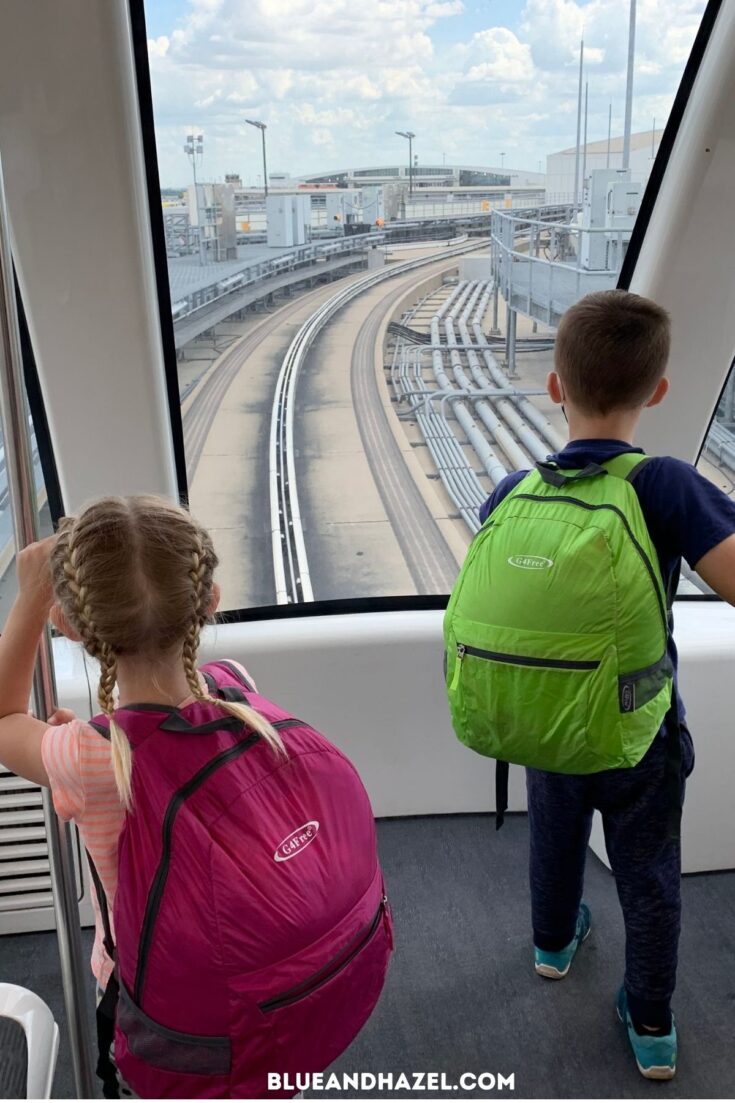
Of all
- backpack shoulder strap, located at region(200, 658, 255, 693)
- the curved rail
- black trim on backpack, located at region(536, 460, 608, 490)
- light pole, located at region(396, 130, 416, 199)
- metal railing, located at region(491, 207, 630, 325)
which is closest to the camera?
backpack shoulder strap, located at region(200, 658, 255, 693)

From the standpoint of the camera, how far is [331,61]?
7.66 ft

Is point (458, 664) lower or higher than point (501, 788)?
higher

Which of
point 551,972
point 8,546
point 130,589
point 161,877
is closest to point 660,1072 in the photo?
point 551,972

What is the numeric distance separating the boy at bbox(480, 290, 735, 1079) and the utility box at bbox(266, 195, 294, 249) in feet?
3.77

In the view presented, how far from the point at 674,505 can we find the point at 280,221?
5.21 feet

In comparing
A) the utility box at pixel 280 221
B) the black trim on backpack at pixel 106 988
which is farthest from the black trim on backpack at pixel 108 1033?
the utility box at pixel 280 221

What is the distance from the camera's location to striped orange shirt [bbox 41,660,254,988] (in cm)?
120

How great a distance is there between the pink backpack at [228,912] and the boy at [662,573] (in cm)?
79

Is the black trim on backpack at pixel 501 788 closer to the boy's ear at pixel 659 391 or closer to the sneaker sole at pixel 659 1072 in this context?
the sneaker sole at pixel 659 1072

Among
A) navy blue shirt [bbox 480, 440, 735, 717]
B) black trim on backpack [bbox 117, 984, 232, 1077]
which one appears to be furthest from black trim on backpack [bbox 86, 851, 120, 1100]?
navy blue shirt [bbox 480, 440, 735, 717]

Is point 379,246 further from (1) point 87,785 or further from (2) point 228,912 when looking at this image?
(2) point 228,912

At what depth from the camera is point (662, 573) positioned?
67.6 inches

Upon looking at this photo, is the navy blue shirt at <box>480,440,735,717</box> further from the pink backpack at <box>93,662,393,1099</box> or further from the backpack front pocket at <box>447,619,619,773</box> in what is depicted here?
the pink backpack at <box>93,662,393,1099</box>

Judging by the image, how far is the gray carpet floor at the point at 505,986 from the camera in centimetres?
204
